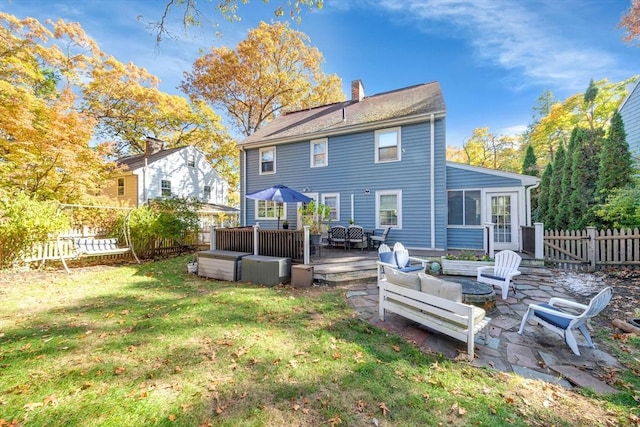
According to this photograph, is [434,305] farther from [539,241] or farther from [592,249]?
[592,249]

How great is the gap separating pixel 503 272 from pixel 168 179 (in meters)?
21.5

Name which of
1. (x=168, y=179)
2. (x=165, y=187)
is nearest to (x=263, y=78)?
(x=168, y=179)

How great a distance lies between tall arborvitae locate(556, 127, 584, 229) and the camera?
431 inches

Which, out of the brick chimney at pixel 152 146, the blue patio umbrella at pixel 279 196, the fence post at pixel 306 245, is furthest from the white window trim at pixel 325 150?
the brick chimney at pixel 152 146

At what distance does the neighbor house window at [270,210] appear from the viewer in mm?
12781

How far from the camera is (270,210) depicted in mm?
13172

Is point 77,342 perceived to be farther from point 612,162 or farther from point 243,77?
point 243,77

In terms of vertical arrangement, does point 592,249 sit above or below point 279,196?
below

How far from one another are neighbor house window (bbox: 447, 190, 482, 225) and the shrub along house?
0.11ft

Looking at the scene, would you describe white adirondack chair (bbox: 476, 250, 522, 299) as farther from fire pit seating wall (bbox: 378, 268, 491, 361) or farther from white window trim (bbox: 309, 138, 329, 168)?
white window trim (bbox: 309, 138, 329, 168)

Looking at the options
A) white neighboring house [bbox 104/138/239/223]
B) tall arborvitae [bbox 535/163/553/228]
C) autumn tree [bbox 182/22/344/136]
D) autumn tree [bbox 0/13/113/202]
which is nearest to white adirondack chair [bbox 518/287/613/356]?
tall arborvitae [bbox 535/163/553/228]

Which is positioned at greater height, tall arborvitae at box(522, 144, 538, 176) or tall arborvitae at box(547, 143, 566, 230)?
tall arborvitae at box(522, 144, 538, 176)

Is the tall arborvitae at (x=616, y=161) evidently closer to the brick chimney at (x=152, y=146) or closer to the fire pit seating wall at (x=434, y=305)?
the fire pit seating wall at (x=434, y=305)

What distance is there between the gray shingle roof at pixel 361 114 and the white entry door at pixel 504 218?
12.4ft
